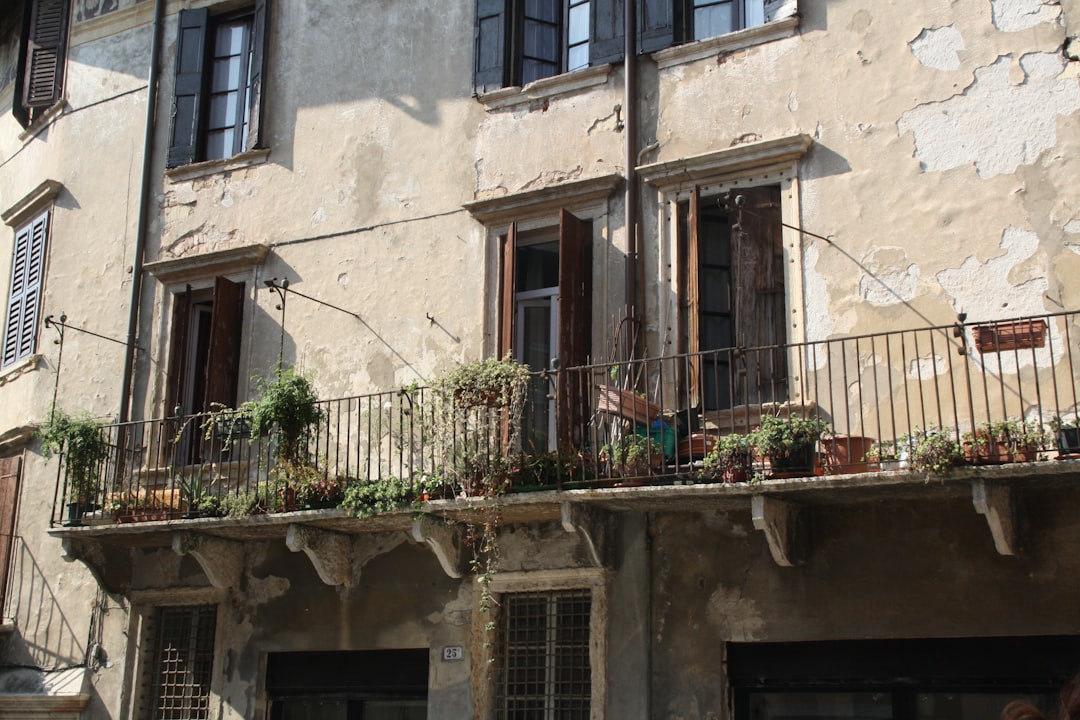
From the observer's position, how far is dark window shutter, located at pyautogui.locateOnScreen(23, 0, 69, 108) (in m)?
15.4

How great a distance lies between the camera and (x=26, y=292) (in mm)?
15164

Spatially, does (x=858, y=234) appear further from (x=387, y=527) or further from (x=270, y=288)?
(x=270, y=288)

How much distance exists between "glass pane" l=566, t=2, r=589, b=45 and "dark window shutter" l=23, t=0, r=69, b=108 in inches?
268

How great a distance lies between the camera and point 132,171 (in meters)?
14.4

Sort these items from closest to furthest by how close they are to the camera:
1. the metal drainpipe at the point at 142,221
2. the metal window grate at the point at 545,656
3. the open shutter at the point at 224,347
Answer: the metal window grate at the point at 545,656
the open shutter at the point at 224,347
the metal drainpipe at the point at 142,221

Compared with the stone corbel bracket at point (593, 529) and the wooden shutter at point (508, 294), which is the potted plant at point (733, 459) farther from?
the wooden shutter at point (508, 294)

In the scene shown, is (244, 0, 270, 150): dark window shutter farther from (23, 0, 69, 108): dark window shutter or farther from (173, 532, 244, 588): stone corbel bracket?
(173, 532, 244, 588): stone corbel bracket

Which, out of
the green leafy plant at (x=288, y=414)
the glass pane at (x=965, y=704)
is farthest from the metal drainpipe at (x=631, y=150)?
the glass pane at (x=965, y=704)

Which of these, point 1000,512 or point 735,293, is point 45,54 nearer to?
point 735,293

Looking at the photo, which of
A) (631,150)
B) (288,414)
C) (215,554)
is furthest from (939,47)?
(215,554)

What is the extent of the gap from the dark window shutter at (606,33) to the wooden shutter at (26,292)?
7262mm

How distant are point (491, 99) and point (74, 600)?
6.68 metres

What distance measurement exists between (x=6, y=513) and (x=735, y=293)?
868 cm

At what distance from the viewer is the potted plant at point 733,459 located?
895cm
